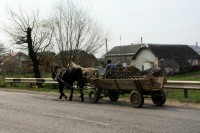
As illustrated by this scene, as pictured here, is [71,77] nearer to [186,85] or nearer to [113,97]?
[113,97]

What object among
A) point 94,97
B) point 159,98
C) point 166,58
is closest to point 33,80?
point 94,97

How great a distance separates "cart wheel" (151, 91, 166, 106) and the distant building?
46.0m

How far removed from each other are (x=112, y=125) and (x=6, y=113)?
4.98m

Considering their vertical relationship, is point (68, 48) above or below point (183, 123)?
above

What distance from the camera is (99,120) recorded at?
38.3ft

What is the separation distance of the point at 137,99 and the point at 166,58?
5195 cm

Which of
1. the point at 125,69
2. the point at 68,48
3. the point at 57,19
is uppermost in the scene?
the point at 57,19

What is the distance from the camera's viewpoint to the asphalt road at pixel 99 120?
10.1 m

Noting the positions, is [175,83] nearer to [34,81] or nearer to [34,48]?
[34,81]

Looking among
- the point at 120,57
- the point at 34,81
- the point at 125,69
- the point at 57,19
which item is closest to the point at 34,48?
the point at 57,19

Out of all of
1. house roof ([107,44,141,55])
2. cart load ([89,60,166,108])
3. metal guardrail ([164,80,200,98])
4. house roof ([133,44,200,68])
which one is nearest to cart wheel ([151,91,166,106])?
cart load ([89,60,166,108])

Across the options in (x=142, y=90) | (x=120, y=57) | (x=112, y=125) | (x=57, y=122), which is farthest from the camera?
(x=120, y=57)

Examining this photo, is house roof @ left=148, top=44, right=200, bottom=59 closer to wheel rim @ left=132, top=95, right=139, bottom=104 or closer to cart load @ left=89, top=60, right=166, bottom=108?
cart load @ left=89, top=60, right=166, bottom=108

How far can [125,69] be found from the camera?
54.8ft
